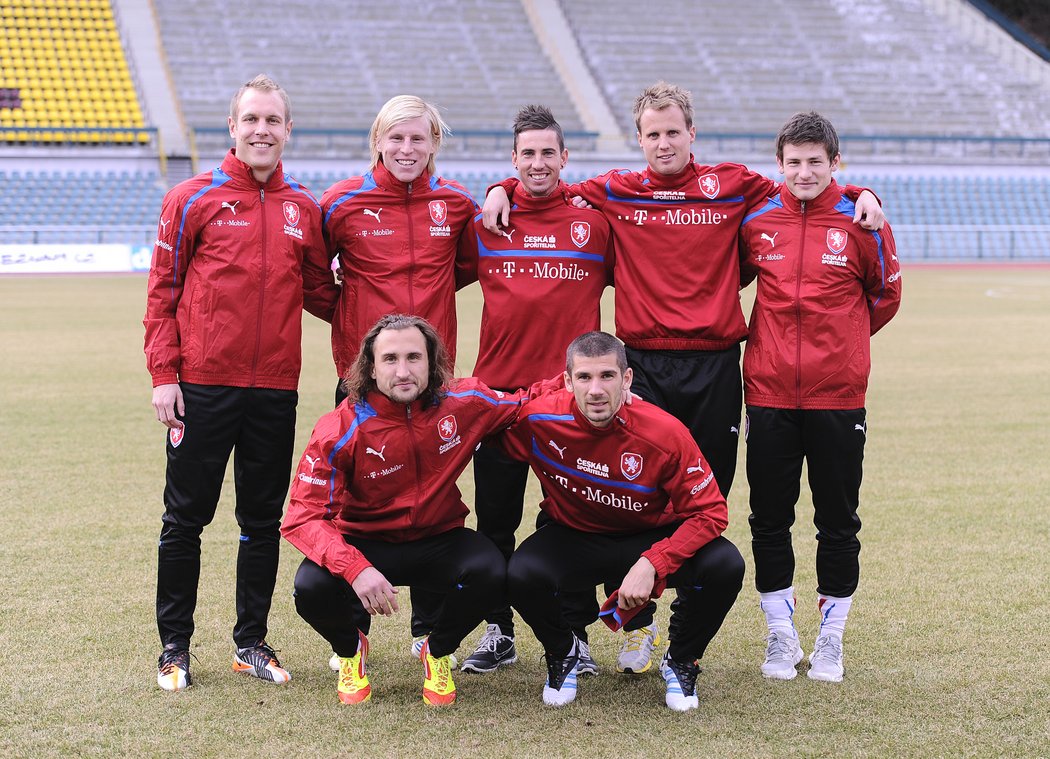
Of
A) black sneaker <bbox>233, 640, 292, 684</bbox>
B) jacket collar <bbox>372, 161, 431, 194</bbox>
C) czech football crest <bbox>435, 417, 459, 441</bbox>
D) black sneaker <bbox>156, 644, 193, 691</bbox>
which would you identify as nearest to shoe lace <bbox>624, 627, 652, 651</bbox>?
czech football crest <bbox>435, 417, 459, 441</bbox>

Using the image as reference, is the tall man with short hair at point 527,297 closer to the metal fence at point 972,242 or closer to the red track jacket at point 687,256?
the red track jacket at point 687,256

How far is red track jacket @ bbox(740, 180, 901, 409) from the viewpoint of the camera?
3.98 m

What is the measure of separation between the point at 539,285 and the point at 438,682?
1465mm

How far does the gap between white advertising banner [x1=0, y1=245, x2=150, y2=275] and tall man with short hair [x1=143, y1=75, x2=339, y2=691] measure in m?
21.9

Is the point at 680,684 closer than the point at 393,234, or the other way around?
the point at 680,684

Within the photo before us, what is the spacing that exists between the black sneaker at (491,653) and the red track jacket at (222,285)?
1199 mm

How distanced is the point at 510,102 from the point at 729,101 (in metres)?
6.78

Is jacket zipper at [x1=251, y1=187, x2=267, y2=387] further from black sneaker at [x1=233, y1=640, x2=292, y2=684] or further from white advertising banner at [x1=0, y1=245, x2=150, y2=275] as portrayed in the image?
white advertising banner at [x1=0, y1=245, x2=150, y2=275]

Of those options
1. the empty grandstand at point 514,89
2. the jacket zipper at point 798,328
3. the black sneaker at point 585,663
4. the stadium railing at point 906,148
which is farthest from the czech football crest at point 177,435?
the stadium railing at point 906,148

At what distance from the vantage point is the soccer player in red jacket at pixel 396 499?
12.2ft

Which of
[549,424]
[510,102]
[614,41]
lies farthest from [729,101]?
[549,424]

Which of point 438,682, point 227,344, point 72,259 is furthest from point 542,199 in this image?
point 72,259

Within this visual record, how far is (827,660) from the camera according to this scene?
3961 mm

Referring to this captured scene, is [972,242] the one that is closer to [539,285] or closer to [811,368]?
[811,368]
